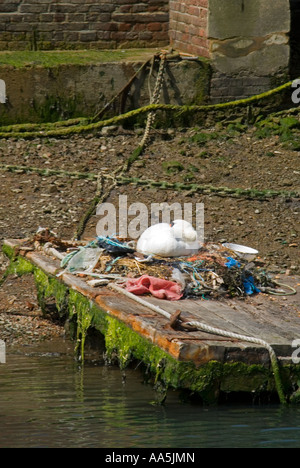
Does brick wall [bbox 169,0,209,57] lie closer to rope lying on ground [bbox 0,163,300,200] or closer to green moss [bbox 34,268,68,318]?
rope lying on ground [bbox 0,163,300,200]

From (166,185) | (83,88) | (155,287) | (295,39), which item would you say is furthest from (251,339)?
(295,39)

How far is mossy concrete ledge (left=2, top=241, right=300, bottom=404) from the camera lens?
17.1 feet

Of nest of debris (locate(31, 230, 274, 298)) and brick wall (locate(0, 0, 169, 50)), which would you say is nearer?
nest of debris (locate(31, 230, 274, 298))

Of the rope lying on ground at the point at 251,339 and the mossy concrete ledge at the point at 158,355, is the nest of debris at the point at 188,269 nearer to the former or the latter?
the mossy concrete ledge at the point at 158,355

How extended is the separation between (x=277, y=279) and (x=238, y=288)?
0.66 meters

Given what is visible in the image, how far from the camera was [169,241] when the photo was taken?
672 centimetres

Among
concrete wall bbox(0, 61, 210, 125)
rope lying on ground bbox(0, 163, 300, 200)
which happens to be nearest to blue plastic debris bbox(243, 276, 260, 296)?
rope lying on ground bbox(0, 163, 300, 200)

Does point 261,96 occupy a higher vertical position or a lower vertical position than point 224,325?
higher

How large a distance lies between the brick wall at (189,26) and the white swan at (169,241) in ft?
14.2

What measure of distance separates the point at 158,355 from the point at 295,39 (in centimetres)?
729

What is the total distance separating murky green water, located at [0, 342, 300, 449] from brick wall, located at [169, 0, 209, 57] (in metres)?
5.52
